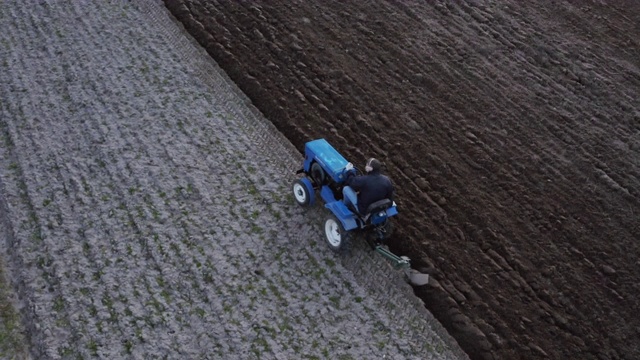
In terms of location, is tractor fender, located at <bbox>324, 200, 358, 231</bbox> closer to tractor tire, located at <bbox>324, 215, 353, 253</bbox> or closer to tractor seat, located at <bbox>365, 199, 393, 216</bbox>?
tractor tire, located at <bbox>324, 215, 353, 253</bbox>

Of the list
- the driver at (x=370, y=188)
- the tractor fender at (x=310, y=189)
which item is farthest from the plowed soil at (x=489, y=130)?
the tractor fender at (x=310, y=189)

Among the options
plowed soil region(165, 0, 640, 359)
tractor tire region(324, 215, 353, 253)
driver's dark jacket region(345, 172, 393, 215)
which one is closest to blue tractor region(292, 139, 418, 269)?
tractor tire region(324, 215, 353, 253)

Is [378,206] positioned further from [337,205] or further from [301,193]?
[301,193]

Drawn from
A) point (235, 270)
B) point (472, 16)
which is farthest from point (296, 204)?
point (472, 16)

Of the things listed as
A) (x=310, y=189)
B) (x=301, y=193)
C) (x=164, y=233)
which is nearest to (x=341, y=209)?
(x=310, y=189)

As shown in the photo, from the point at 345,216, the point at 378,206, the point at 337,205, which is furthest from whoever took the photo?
the point at 337,205

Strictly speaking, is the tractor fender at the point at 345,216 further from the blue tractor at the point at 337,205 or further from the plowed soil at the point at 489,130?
the plowed soil at the point at 489,130

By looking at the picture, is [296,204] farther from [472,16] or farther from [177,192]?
[472,16]
